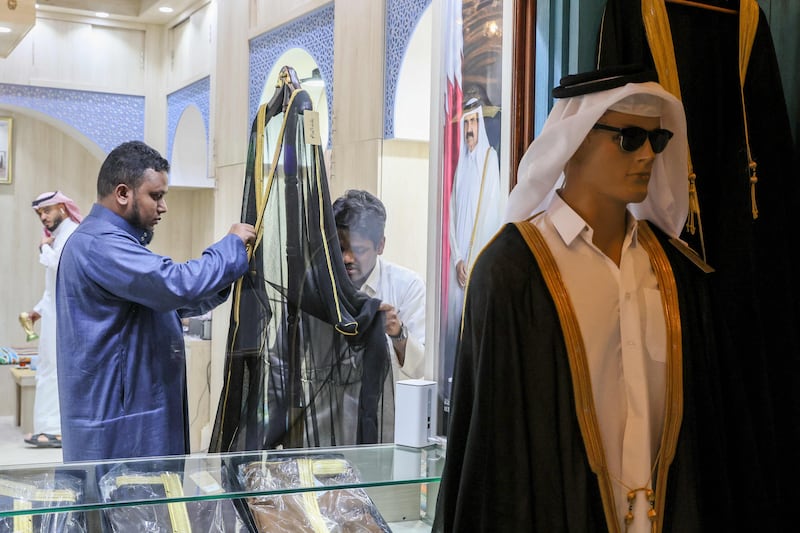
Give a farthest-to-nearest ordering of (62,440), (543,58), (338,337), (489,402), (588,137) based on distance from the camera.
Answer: (338,337) < (543,58) < (62,440) < (588,137) < (489,402)

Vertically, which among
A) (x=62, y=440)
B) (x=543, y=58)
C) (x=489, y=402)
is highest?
(x=543, y=58)

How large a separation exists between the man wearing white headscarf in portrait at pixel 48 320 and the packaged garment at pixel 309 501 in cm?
47

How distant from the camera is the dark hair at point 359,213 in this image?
246 centimetres

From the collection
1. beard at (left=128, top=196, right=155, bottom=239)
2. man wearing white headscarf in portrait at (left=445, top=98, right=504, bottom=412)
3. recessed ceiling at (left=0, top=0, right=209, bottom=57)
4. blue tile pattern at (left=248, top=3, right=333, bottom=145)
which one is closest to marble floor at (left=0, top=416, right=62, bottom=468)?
beard at (left=128, top=196, right=155, bottom=239)

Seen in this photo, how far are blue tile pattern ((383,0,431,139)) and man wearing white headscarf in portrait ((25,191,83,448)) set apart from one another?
89cm

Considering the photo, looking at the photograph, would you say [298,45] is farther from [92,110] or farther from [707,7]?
[707,7]

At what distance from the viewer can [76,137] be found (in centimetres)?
217

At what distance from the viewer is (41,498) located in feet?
6.06

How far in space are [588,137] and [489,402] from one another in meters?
0.59

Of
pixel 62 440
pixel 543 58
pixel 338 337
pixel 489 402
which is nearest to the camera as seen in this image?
pixel 489 402

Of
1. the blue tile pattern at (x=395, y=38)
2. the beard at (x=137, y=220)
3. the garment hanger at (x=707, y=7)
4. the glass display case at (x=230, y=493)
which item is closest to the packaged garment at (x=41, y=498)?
the glass display case at (x=230, y=493)

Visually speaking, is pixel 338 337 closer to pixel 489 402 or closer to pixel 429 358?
pixel 429 358

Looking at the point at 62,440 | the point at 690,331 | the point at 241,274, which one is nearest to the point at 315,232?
the point at 241,274

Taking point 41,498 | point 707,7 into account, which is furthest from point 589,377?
point 41,498
